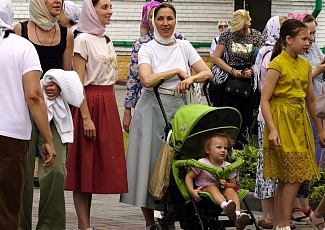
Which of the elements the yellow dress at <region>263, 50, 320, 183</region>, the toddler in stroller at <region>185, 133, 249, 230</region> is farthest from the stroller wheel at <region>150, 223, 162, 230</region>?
the yellow dress at <region>263, 50, 320, 183</region>

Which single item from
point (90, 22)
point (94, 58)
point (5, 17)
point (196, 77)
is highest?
point (5, 17)

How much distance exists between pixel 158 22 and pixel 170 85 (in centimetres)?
55

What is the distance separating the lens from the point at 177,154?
8477 mm

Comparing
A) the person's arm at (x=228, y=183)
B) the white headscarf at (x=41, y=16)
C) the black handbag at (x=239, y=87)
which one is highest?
the white headscarf at (x=41, y=16)

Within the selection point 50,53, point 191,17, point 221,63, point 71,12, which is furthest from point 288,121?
point 191,17

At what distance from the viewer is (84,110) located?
876 centimetres

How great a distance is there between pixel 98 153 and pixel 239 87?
4.26 m

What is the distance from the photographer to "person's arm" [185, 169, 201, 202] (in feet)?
26.7

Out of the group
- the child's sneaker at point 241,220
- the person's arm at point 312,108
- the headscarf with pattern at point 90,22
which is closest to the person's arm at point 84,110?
the headscarf with pattern at point 90,22

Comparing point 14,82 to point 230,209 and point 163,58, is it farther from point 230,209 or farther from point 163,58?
point 163,58

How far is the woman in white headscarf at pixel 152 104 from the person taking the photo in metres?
8.98

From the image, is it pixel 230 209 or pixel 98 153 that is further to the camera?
pixel 98 153

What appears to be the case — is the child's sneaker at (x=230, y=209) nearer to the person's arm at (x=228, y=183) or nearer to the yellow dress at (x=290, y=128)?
the person's arm at (x=228, y=183)

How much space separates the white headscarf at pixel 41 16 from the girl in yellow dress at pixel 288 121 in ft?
6.08
